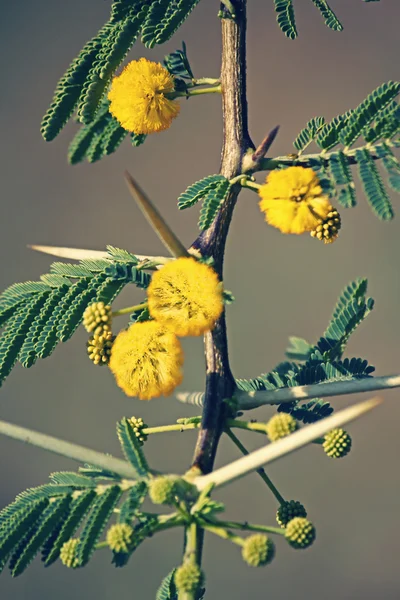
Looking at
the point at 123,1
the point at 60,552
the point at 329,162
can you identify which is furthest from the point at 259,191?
the point at 60,552

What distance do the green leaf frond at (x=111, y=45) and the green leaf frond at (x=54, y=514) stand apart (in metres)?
0.52

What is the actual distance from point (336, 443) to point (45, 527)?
370mm

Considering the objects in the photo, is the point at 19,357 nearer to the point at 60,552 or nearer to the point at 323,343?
the point at 60,552

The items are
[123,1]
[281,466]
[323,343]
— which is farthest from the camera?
[281,466]

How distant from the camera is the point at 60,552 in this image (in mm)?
857

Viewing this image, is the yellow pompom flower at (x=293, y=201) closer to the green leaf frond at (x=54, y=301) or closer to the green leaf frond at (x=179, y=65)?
the green leaf frond at (x=54, y=301)

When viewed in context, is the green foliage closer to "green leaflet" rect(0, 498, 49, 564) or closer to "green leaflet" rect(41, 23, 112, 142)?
"green leaflet" rect(41, 23, 112, 142)

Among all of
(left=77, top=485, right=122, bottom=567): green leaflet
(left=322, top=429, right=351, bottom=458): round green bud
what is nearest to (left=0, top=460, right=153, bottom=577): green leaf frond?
(left=77, top=485, right=122, bottom=567): green leaflet

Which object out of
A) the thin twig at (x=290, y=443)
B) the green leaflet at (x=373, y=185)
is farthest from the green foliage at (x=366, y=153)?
the thin twig at (x=290, y=443)

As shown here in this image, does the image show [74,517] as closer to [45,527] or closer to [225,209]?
[45,527]

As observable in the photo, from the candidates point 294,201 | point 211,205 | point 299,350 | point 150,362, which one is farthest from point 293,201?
point 299,350

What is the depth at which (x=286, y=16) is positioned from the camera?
112 centimetres

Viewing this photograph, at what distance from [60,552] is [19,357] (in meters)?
0.28

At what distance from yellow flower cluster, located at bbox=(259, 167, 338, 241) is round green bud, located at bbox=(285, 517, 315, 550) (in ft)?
1.03
